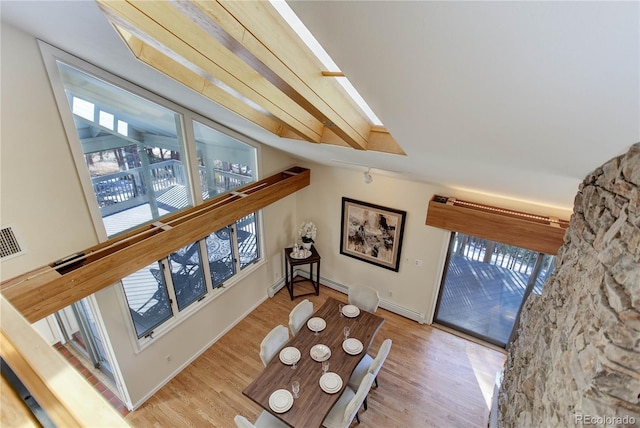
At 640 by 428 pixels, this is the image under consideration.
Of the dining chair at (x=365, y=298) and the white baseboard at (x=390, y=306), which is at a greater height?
the dining chair at (x=365, y=298)

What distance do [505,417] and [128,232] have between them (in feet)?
13.8

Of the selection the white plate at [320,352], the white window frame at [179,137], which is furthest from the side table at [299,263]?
the white plate at [320,352]

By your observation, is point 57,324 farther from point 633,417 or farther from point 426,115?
point 633,417

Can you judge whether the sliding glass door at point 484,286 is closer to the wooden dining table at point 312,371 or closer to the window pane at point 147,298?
the wooden dining table at point 312,371

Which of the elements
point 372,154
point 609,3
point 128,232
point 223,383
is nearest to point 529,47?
point 609,3

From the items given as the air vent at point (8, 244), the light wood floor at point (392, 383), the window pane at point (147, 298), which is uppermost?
the air vent at point (8, 244)

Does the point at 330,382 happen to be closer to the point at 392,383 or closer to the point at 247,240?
the point at 392,383

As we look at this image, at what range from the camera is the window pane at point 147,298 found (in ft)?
11.7

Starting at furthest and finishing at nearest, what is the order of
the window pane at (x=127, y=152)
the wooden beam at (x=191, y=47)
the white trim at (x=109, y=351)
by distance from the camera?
the white trim at (x=109, y=351) < the window pane at (x=127, y=152) < the wooden beam at (x=191, y=47)

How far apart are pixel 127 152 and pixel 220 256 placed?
2048 millimetres

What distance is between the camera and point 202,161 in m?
4.05

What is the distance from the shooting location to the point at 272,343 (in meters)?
3.63

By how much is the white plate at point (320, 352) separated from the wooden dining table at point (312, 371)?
44 mm

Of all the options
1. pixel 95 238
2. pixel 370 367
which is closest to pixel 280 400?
pixel 370 367
